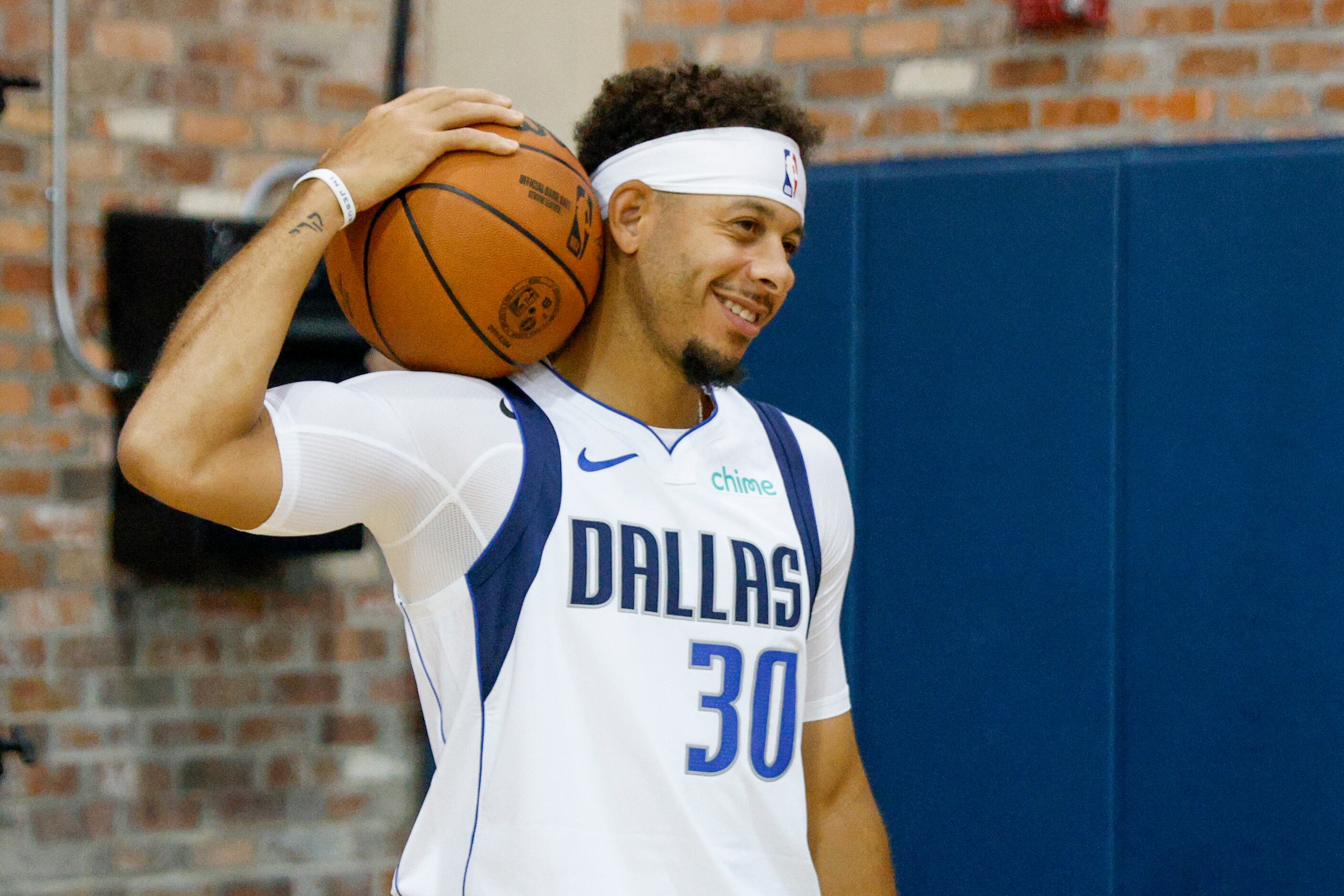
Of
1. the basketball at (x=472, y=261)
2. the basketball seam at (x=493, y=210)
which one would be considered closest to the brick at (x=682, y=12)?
the basketball at (x=472, y=261)

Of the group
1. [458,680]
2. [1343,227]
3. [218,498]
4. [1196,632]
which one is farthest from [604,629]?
[1343,227]

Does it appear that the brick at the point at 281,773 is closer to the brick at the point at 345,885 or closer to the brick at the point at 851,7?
the brick at the point at 345,885

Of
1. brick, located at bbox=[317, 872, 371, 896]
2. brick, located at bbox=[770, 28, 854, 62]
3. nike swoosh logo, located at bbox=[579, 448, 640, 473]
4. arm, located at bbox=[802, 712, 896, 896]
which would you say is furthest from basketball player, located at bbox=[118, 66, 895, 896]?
brick, located at bbox=[317, 872, 371, 896]

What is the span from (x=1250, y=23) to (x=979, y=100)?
1.96 feet

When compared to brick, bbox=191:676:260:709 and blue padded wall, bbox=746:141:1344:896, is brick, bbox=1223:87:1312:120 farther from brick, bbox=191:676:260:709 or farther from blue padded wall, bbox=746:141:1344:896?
brick, bbox=191:676:260:709

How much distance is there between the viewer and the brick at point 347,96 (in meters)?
3.58

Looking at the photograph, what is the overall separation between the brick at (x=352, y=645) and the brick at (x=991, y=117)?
191cm

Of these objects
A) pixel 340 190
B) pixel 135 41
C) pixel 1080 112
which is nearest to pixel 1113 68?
pixel 1080 112

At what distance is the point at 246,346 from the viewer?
5.25ft

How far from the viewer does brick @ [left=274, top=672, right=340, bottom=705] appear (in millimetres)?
3510

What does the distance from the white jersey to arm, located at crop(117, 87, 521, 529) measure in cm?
6

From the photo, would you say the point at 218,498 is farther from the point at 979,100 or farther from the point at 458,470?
the point at 979,100

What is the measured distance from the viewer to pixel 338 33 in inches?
141

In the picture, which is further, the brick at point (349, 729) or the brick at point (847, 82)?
the brick at point (349, 729)
